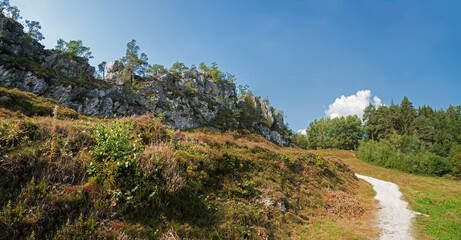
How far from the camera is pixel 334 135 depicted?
86.1 m

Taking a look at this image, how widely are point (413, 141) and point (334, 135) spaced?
42.7 meters

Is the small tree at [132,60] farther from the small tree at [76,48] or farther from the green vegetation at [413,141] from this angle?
the green vegetation at [413,141]

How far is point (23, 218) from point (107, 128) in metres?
3.38

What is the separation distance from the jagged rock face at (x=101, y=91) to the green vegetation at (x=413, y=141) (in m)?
38.0

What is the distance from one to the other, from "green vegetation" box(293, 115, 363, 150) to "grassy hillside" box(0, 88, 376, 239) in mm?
83852

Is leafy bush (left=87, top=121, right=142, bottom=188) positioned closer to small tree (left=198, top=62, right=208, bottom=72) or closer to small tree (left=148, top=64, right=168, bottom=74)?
small tree (left=148, top=64, right=168, bottom=74)

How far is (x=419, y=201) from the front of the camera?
1536cm

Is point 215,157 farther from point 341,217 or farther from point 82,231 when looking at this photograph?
point 341,217

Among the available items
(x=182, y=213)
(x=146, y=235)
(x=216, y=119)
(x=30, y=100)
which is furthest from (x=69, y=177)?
(x=216, y=119)

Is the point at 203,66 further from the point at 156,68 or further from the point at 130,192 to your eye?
the point at 130,192

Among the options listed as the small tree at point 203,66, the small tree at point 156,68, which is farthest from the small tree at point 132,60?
the small tree at point 203,66

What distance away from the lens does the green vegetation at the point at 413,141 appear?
33.0 metres

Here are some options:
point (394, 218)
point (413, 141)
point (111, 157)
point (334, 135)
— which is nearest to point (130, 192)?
point (111, 157)

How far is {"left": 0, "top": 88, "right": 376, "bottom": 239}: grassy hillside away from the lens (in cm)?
431
